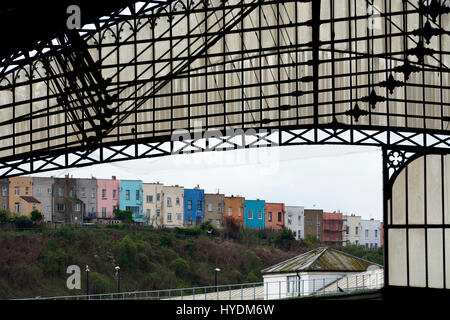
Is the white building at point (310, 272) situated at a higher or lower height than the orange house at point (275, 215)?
lower

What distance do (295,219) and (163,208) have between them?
21.9 meters

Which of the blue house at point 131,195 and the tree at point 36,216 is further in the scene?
the blue house at point 131,195

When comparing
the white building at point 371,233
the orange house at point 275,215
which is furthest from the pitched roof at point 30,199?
the white building at point 371,233

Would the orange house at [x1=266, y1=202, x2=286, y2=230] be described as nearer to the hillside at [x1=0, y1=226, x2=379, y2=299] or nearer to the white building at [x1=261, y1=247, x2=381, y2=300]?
the hillside at [x1=0, y1=226, x2=379, y2=299]

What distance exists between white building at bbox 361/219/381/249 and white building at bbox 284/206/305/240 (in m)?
9.08

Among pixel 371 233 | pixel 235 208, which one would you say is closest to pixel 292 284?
pixel 235 208

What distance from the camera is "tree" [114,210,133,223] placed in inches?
3851

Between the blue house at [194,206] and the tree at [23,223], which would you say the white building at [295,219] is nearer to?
the blue house at [194,206]

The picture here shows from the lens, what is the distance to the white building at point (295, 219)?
11486 cm

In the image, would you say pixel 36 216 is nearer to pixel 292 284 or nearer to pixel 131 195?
pixel 131 195

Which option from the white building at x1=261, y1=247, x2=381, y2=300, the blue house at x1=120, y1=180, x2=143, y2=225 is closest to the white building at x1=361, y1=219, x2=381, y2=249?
the blue house at x1=120, y1=180, x2=143, y2=225

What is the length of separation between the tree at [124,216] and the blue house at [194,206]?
8417mm
